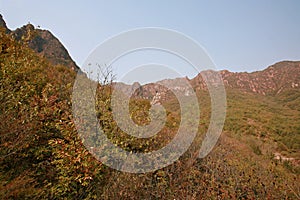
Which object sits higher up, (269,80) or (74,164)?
(269,80)

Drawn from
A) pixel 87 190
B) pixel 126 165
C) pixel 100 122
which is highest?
pixel 100 122

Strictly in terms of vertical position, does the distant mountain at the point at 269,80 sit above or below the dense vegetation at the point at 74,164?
above

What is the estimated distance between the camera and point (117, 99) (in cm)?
651

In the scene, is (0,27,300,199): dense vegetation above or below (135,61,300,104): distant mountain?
below

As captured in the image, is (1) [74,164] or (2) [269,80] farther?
(2) [269,80]

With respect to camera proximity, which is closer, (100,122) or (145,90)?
(100,122)

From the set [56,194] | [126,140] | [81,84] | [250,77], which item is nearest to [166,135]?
[126,140]

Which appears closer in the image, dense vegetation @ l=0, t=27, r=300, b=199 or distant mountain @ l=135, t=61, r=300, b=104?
dense vegetation @ l=0, t=27, r=300, b=199

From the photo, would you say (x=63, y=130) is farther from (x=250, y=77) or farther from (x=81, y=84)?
(x=250, y=77)

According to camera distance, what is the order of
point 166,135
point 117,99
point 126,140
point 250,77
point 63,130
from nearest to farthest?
point 63,130
point 126,140
point 117,99
point 166,135
point 250,77

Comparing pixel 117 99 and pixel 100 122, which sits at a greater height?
pixel 117 99

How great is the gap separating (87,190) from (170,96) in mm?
3368

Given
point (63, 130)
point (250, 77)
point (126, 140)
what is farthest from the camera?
point (250, 77)

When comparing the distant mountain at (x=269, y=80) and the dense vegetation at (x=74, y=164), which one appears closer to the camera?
the dense vegetation at (x=74, y=164)
